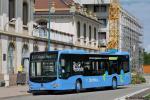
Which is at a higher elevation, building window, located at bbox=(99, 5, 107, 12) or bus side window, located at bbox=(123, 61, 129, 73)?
building window, located at bbox=(99, 5, 107, 12)

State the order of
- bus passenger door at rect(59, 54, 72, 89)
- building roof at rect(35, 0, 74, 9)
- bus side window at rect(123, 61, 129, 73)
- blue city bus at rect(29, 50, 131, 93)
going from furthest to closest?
building roof at rect(35, 0, 74, 9)
bus side window at rect(123, 61, 129, 73)
bus passenger door at rect(59, 54, 72, 89)
blue city bus at rect(29, 50, 131, 93)

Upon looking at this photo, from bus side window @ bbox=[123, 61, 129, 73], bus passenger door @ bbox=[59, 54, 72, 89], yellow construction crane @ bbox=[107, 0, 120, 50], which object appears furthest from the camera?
yellow construction crane @ bbox=[107, 0, 120, 50]

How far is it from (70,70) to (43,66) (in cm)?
→ 187

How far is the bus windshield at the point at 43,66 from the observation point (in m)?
32.4

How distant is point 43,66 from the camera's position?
32719mm

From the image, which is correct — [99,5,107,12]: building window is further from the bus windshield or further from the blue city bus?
the bus windshield

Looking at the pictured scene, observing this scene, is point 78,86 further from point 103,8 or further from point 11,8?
point 103,8

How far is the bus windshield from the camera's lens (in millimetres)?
32406

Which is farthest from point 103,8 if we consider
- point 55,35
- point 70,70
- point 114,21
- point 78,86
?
point 70,70

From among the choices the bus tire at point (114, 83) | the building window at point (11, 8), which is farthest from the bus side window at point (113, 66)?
the building window at point (11, 8)

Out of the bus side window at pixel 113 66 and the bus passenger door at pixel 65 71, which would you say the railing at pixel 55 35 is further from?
the bus passenger door at pixel 65 71

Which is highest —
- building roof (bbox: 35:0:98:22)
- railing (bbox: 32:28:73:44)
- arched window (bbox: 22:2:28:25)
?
building roof (bbox: 35:0:98:22)

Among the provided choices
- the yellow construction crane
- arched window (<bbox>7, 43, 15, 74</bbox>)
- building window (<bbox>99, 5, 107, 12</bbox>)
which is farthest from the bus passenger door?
building window (<bbox>99, 5, 107, 12</bbox>)

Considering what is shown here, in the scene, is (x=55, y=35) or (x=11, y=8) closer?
(x=11, y=8)
